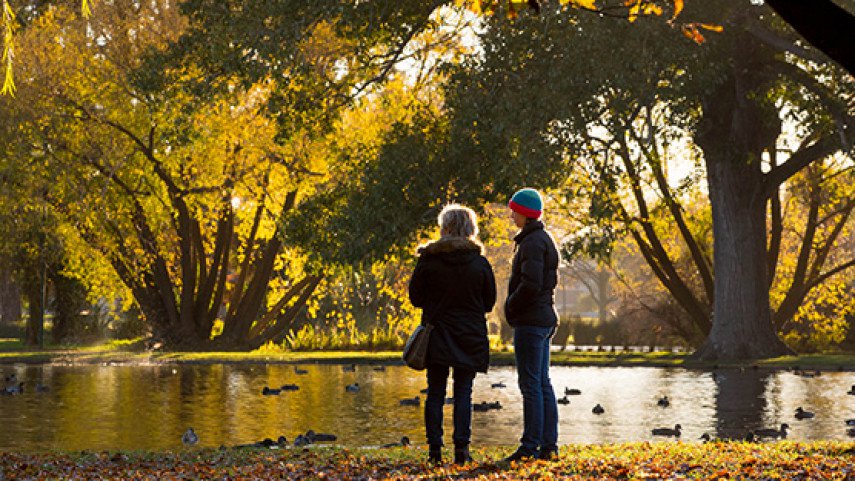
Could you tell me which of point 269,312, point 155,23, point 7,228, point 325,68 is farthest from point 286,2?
point 269,312

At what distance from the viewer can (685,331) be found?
3544 centimetres

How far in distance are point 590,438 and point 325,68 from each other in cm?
1863

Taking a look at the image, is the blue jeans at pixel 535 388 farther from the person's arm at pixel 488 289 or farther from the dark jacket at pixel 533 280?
the person's arm at pixel 488 289

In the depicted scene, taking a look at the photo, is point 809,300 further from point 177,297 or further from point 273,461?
point 273,461

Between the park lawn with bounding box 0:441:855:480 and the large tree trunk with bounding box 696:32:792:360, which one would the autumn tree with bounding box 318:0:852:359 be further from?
the park lawn with bounding box 0:441:855:480

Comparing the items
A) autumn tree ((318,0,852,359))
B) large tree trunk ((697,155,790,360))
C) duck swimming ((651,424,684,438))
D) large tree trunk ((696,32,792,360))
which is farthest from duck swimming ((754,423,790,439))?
large tree trunk ((697,155,790,360))

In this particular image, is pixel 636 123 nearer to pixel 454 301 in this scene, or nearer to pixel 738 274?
pixel 738 274

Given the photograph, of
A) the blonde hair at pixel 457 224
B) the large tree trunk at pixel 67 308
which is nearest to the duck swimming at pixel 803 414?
the blonde hair at pixel 457 224

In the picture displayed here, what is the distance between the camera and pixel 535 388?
31.7 feet

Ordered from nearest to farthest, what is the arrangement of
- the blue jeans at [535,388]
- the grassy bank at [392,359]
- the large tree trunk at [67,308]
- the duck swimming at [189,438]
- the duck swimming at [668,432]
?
the blue jeans at [535,388], the duck swimming at [189,438], the duck swimming at [668,432], the grassy bank at [392,359], the large tree trunk at [67,308]

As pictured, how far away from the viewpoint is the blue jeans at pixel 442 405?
31.1 feet

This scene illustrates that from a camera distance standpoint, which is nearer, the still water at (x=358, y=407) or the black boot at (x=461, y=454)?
the black boot at (x=461, y=454)

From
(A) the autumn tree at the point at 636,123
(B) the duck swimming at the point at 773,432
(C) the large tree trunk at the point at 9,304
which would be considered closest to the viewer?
(B) the duck swimming at the point at 773,432

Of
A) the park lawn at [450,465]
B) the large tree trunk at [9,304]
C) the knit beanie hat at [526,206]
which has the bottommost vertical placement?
the park lawn at [450,465]
